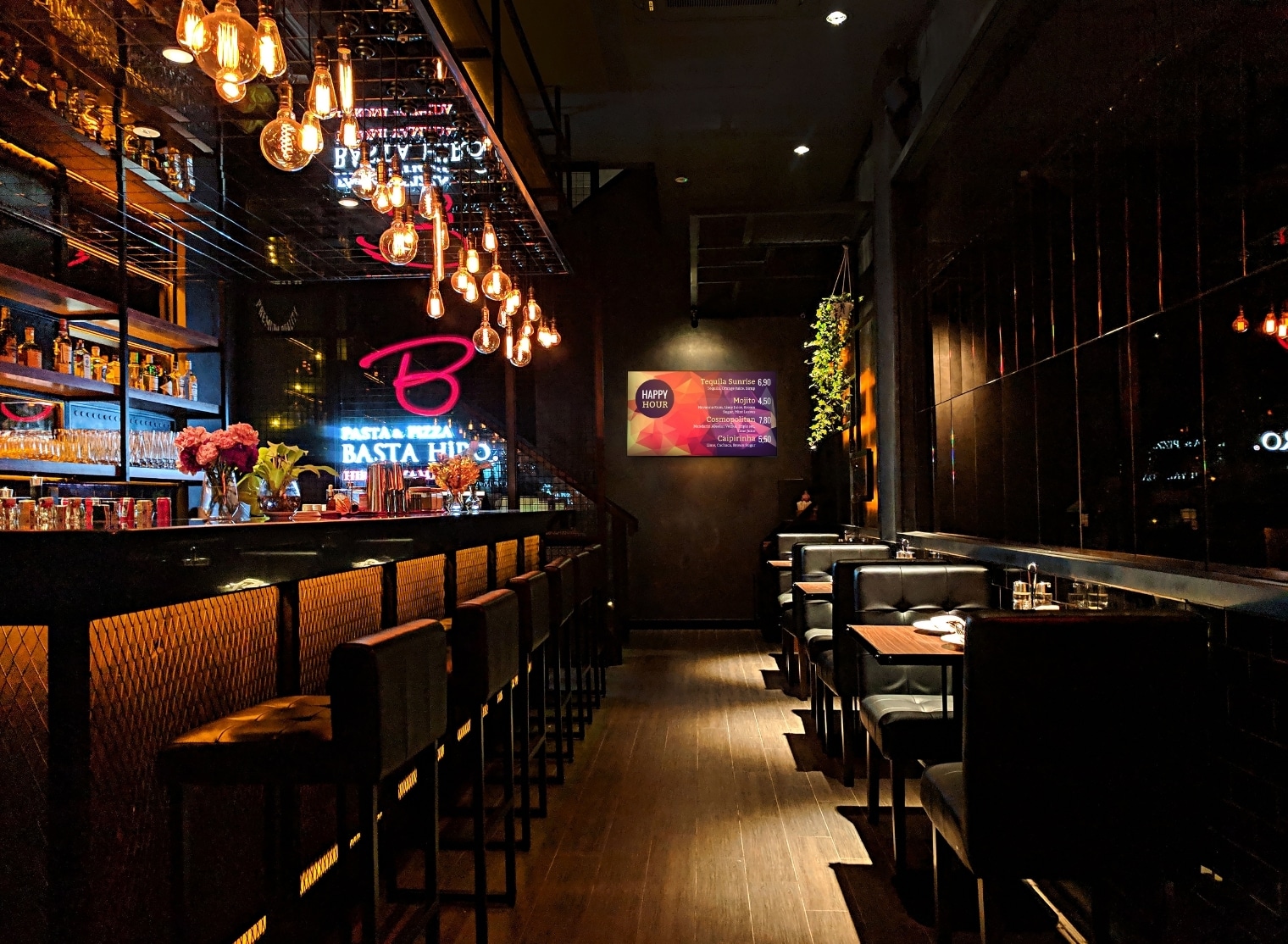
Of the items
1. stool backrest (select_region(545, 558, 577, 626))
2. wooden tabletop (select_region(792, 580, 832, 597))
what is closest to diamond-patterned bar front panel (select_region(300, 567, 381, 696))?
stool backrest (select_region(545, 558, 577, 626))

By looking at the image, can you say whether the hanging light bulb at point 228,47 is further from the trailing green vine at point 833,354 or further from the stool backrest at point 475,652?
the trailing green vine at point 833,354

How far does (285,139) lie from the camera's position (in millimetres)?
2953

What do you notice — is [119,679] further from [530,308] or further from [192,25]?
[530,308]

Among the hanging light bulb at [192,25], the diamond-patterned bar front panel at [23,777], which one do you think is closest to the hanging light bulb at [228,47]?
the hanging light bulb at [192,25]

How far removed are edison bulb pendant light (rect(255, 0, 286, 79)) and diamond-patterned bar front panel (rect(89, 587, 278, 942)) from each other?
162 centimetres

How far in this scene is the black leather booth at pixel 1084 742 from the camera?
1.99 m

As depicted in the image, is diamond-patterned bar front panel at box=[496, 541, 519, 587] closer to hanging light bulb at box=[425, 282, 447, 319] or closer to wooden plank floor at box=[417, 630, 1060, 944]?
wooden plank floor at box=[417, 630, 1060, 944]

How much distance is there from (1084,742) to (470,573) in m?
3.27

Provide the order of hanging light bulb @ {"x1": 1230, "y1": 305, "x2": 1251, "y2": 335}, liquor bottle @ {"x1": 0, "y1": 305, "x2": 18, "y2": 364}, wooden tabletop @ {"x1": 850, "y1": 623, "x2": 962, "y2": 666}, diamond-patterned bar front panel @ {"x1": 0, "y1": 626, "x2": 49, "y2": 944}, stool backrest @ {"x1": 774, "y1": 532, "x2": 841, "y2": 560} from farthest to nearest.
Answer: stool backrest @ {"x1": 774, "y1": 532, "x2": 841, "y2": 560}, liquor bottle @ {"x1": 0, "y1": 305, "x2": 18, "y2": 364}, wooden tabletop @ {"x1": 850, "y1": 623, "x2": 962, "y2": 666}, hanging light bulb @ {"x1": 1230, "y1": 305, "x2": 1251, "y2": 335}, diamond-patterned bar front panel @ {"x1": 0, "y1": 626, "x2": 49, "y2": 944}

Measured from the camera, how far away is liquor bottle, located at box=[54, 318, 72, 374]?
17.3 feet

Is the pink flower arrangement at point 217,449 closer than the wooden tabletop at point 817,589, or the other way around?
the pink flower arrangement at point 217,449

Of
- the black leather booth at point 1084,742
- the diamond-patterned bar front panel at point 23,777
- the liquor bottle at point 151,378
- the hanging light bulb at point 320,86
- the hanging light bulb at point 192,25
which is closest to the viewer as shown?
the diamond-patterned bar front panel at point 23,777

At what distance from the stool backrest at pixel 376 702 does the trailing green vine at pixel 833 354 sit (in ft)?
20.7

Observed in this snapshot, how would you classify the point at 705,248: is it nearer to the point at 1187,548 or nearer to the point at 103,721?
the point at 1187,548
